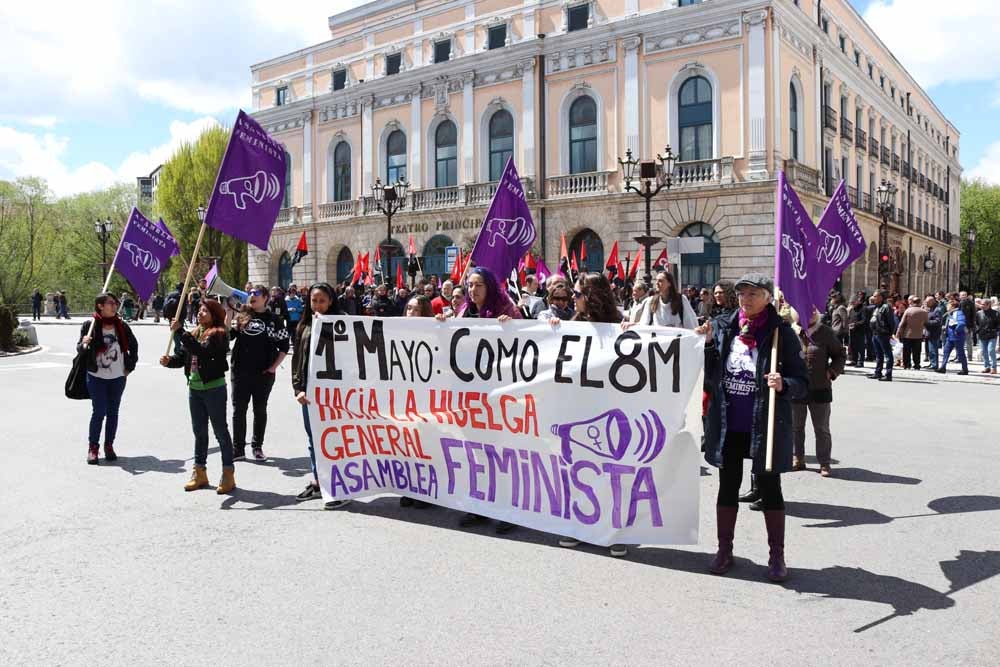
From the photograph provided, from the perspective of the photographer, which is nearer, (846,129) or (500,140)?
(500,140)

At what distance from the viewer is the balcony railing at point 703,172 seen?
2827cm

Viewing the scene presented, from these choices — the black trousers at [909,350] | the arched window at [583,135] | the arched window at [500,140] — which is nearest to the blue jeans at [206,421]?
the black trousers at [909,350]

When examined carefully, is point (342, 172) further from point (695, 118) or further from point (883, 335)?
point (883, 335)

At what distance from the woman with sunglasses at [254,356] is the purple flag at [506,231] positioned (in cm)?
224

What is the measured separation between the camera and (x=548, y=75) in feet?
106

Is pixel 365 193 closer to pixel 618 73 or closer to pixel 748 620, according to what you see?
pixel 618 73

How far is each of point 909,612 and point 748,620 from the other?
2.92ft

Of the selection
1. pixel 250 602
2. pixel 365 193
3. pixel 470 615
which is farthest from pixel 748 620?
pixel 365 193

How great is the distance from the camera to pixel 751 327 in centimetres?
486

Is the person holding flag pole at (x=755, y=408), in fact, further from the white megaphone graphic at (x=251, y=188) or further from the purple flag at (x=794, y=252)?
the white megaphone graphic at (x=251, y=188)

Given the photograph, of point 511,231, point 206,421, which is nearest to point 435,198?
point 511,231

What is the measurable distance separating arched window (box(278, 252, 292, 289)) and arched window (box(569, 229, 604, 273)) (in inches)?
708

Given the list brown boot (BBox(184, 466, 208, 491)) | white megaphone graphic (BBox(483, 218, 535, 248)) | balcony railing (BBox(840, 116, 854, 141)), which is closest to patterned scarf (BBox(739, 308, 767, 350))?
white megaphone graphic (BBox(483, 218, 535, 248))

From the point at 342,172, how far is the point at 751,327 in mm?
37804
